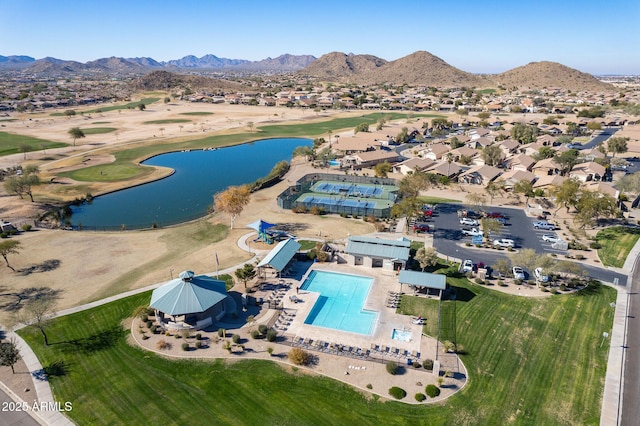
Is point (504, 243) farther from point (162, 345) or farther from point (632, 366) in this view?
point (162, 345)

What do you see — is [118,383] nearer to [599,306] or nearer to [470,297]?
[470,297]

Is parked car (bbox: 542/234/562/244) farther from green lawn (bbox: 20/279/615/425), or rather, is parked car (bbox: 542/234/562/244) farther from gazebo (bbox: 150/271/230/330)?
gazebo (bbox: 150/271/230/330)

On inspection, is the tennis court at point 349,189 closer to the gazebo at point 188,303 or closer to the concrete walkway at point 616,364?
the concrete walkway at point 616,364

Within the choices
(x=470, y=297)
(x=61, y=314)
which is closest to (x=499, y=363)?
(x=470, y=297)

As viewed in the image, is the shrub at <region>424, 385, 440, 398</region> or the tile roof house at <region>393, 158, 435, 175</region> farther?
the tile roof house at <region>393, 158, 435, 175</region>

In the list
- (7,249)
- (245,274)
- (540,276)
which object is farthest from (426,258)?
(7,249)

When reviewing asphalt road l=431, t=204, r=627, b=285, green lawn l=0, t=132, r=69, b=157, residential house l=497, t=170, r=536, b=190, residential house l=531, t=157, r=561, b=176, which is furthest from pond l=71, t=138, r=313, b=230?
residential house l=531, t=157, r=561, b=176
